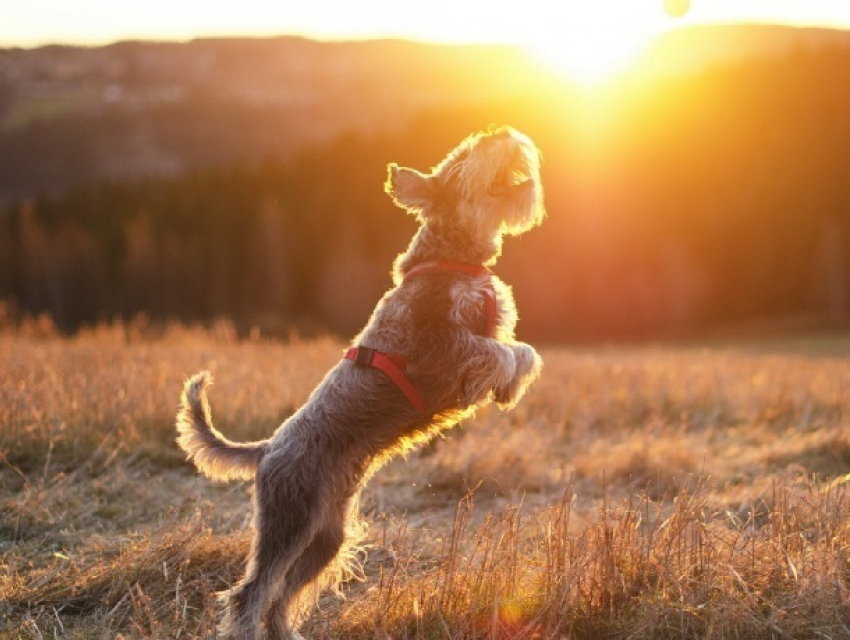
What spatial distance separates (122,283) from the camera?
2363 inches

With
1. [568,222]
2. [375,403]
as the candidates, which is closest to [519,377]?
[375,403]

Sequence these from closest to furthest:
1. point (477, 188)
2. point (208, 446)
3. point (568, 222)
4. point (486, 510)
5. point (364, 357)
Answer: point (364, 357), point (208, 446), point (477, 188), point (486, 510), point (568, 222)

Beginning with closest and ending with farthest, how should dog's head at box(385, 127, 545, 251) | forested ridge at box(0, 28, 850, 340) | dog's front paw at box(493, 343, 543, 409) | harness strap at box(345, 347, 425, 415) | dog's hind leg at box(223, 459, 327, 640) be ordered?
dog's hind leg at box(223, 459, 327, 640), harness strap at box(345, 347, 425, 415), dog's front paw at box(493, 343, 543, 409), dog's head at box(385, 127, 545, 251), forested ridge at box(0, 28, 850, 340)

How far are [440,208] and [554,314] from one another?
57.9 meters

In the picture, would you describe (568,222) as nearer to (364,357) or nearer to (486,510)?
(486,510)

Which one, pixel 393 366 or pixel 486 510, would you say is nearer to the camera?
pixel 393 366

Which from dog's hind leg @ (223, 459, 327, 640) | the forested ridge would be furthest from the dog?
the forested ridge

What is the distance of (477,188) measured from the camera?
5.55 meters

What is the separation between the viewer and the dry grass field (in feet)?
15.6

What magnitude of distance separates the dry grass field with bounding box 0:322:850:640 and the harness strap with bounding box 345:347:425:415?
24.4 inches

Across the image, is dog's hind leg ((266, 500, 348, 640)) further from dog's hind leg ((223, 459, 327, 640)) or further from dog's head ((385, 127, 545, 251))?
dog's head ((385, 127, 545, 251))

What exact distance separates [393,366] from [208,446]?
4.05 ft

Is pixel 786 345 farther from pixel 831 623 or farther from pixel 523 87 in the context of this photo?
pixel 831 623

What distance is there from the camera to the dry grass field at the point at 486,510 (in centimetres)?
477
